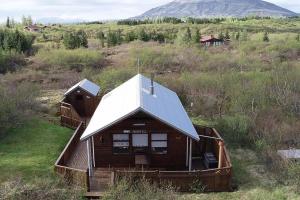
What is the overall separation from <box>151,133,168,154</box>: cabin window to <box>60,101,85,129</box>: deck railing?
9.07 meters

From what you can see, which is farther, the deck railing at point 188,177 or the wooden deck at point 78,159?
the wooden deck at point 78,159

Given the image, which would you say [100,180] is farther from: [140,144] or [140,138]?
[140,138]

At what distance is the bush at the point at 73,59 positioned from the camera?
2030 inches

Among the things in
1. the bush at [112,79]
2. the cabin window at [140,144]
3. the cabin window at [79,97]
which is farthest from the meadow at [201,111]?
Result: the cabin window at [140,144]

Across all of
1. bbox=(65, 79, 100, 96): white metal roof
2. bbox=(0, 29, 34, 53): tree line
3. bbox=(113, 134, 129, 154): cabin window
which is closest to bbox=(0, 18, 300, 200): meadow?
bbox=(65, 79, 100, 96): white metal roof

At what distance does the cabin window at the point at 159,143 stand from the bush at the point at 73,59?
3398 cm

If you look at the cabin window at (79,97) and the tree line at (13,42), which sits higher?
the tree line at (13,42)

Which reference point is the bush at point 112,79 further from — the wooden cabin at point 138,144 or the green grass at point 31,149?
the wooden cabin at point 138,144

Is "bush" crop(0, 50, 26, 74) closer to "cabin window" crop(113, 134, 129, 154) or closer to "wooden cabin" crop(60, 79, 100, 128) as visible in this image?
"wooden cabin" crop(60, 79, 100, 128)

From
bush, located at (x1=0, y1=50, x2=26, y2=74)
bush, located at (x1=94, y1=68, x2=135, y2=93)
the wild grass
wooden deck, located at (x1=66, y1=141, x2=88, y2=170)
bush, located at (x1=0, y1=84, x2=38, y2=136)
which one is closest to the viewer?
the wild grass

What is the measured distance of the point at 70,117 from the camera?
2717 centimetres

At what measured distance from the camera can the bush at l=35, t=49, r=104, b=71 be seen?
5156cm

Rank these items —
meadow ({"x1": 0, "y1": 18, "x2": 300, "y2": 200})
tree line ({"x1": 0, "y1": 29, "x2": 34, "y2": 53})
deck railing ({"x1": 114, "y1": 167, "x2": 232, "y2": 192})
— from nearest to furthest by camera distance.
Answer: deck railing ({"x1": 114, "y1": 167, "x2": 232, "y2": 192}) < meadow ({"x1": 0, "y1": 18, "x2": 300, "y2": 200}) < tree line ({"x1": 0, "y1": 29, "x2": 34, "y2": 53})

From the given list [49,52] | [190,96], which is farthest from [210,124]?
[49,52]
